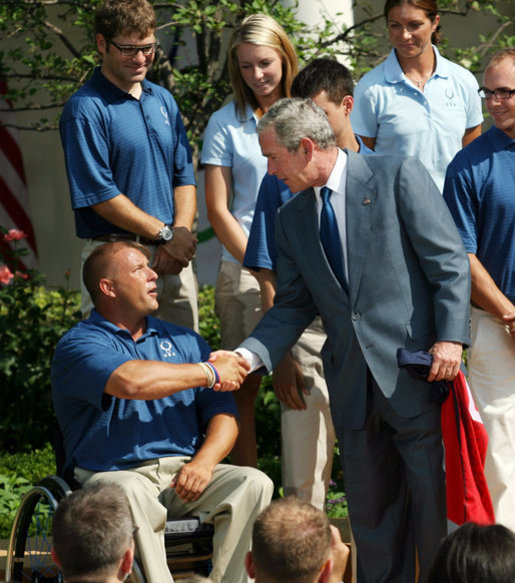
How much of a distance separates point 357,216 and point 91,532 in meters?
1.78

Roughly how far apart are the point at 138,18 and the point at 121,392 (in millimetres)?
1765

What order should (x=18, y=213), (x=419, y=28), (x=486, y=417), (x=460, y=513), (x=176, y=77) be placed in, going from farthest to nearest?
(x=18, y=213), (x=176, y=77), (x=419, y=28), (x=486, y=417), (x=460, y=513)

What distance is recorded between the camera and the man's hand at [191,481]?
4.38 meters

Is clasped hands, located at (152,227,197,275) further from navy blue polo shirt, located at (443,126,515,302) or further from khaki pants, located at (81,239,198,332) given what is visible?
navy blue polo shirt, located at (443,126,515,302)

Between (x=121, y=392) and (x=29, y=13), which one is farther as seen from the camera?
(x=29, y=13)

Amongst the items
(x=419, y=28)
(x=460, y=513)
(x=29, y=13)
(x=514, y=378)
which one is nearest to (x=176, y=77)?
(x=29, y=13)

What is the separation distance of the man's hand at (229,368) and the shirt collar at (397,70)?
164 centimetres

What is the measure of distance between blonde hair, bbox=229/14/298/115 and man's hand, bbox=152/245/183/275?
78 centimetres

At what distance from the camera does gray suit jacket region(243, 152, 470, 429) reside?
4.20m

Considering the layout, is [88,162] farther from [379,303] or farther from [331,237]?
[379,303]

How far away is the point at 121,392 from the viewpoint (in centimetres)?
435

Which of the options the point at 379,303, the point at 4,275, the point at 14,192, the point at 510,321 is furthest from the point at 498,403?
the point at 14,192

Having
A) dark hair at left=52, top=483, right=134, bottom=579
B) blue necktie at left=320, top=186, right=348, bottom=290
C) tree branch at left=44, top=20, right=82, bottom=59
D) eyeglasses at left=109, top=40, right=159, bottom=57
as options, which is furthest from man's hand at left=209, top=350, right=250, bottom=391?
tree branch at left=44, top=20, right=82, bottom=59

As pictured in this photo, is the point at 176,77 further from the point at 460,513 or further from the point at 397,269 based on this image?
the point at 460,513
